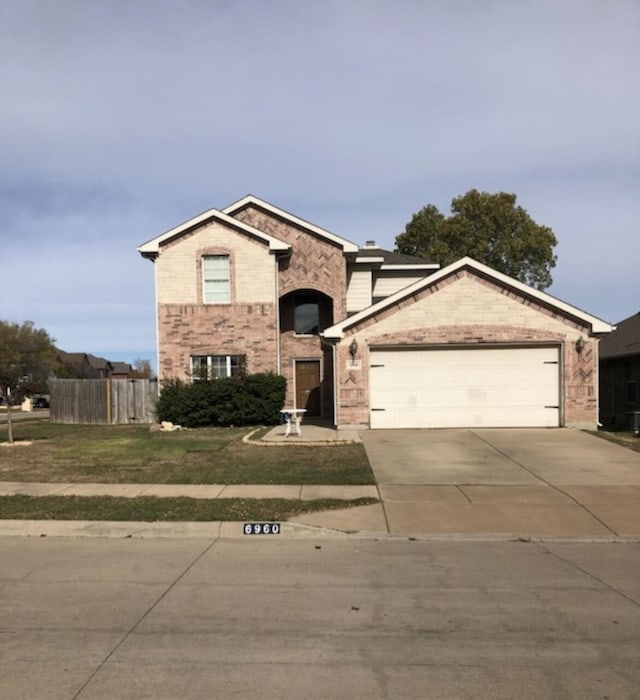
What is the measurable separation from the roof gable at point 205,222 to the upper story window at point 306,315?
268 cm

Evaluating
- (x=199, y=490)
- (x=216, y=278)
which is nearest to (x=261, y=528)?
(x=199, y=490)

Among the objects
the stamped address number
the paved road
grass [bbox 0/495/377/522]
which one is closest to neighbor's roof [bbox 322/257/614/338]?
grass [bbox 0/495/377/522]

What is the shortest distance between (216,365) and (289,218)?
5983 millimetres

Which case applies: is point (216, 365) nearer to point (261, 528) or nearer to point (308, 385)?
point (308, 385)

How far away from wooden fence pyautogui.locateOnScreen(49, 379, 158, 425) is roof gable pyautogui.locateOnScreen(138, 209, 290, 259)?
17.6ft

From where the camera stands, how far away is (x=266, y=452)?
1389 cm

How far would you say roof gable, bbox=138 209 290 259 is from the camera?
21281 millimetres

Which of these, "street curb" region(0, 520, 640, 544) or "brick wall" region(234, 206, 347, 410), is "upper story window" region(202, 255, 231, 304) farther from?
"street curb" region(0, 520, 640, 544)

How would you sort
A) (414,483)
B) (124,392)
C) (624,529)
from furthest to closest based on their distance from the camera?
1. (124,392)
2. (414,483)
3. (624,529)

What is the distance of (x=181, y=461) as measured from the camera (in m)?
12.8

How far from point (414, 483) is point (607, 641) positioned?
595cm

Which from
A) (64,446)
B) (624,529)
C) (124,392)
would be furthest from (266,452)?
(124,392)

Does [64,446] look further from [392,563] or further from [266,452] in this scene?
[392,563]

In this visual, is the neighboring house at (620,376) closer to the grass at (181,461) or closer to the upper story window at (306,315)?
the upper story window at (306,315)
